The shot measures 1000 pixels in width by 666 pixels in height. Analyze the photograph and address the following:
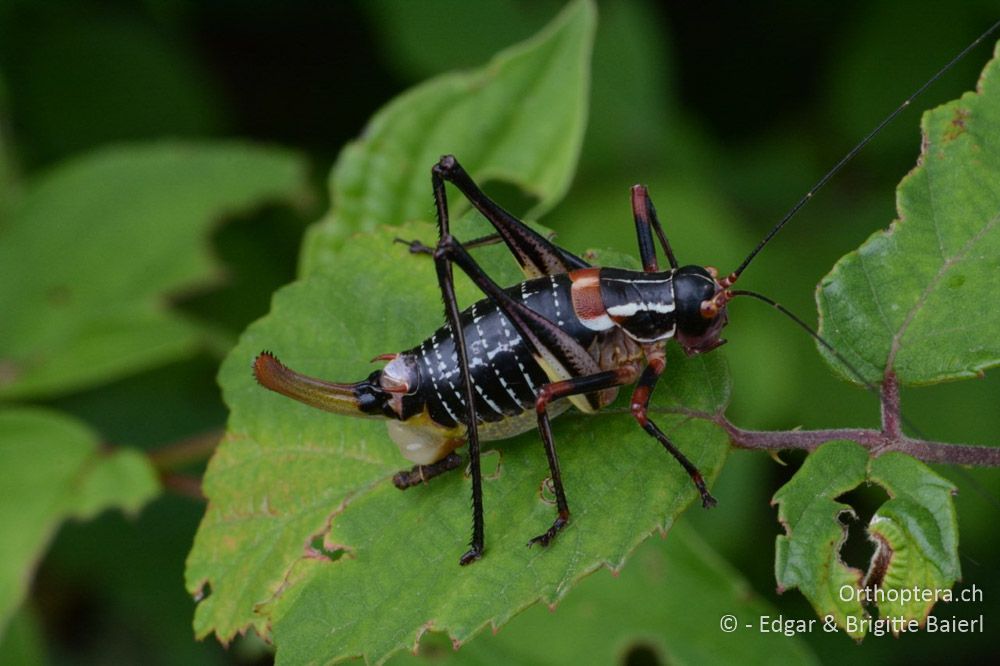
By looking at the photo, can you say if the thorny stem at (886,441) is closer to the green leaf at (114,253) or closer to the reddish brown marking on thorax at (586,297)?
the reddish brown marking on thorax at (586,297)

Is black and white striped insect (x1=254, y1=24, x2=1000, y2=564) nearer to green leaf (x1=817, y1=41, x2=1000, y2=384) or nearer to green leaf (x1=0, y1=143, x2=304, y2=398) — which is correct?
green leaf (x1=817, y1=41, x2=1000, y2=384)

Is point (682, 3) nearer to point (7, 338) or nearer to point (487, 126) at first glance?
point (487, 126)

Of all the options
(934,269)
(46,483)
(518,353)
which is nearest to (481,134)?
(518,353)

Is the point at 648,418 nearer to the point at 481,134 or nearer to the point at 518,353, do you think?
the point at 518,353

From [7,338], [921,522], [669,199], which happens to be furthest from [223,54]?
[921,522]

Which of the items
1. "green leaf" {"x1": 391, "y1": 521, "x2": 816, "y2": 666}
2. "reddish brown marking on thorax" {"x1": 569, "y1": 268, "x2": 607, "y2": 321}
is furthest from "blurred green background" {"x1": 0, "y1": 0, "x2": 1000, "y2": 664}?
"reddish brown marking on thorax" {"x1": 569, "y1": 268, "x2": 607, "y2": 321}

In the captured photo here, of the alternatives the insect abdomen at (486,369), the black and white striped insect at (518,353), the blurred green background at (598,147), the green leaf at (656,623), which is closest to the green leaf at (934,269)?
the black and white striped insect at (518,353)
